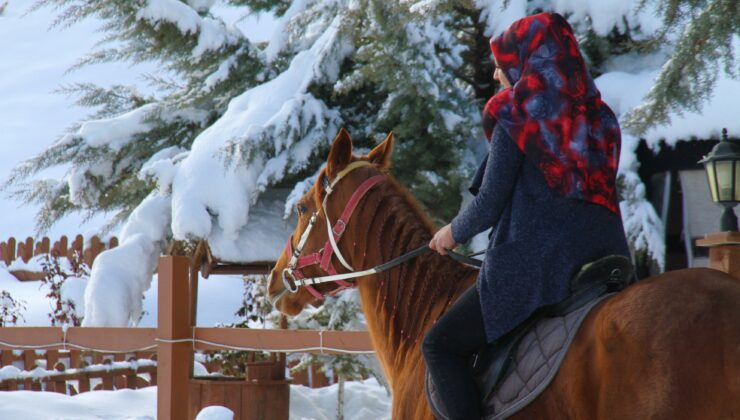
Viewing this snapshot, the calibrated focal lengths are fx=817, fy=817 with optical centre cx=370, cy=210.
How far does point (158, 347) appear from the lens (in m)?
5.72

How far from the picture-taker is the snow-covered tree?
24.4ft

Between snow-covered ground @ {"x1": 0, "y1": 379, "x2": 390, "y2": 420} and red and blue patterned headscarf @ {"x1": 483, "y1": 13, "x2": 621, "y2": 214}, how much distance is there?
17.3 ft

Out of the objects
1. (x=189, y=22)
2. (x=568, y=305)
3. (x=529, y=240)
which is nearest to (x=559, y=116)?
(x=529, y=240)

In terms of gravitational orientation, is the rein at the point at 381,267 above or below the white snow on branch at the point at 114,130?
below

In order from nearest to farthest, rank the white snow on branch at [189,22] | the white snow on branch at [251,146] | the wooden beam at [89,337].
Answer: the wooden beam at [89,337] → the white snow on branch at [251,146] → the white snow on branch at [189,22]

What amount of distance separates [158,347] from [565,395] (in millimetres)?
3994

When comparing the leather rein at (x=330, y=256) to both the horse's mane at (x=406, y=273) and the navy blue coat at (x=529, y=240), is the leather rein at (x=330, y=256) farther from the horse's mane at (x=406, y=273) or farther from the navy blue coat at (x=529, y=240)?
the navy blue coat at (x=529, y=240)

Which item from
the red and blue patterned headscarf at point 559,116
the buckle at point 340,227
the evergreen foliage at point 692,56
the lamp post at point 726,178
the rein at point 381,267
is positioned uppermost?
the evergreen foliage at point 692,56

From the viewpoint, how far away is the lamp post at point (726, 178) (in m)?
5.67

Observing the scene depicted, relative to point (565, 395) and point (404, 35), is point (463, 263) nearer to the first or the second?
point (565, 395)

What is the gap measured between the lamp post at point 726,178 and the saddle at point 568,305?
139 inches

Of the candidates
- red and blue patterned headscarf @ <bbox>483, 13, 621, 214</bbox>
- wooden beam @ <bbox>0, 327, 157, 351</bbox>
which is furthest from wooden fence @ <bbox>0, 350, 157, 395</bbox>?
red and blue patterned headscarf @ <bbox>483, 13, 621, 214</bbox>

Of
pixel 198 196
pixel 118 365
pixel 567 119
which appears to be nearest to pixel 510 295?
pixel 567 119

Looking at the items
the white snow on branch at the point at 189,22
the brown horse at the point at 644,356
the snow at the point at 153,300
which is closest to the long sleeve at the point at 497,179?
the brown horse at the point at 644,356
